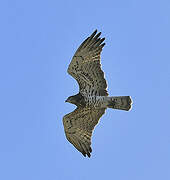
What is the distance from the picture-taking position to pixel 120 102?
43.5ft

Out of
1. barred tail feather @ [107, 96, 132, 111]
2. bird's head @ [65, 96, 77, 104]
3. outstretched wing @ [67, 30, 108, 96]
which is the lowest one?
barred tail feather @ [107, 96, 132, 111]

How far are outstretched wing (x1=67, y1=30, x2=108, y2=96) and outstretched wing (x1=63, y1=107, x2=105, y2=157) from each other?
802 mm

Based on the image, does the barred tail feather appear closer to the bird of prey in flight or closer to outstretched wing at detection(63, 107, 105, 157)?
the bird of prey in flight

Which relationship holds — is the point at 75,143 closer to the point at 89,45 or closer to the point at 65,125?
the point at 65,125

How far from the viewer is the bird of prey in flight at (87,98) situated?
44.2ft

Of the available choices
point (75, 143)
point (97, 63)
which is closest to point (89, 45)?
point (97, 63)

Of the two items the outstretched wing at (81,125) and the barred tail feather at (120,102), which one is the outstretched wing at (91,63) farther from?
the outstretched wing at (81,125)

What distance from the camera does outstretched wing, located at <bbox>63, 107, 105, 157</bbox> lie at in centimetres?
1399

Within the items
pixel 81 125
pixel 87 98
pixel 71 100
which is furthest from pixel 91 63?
pixel 81 125

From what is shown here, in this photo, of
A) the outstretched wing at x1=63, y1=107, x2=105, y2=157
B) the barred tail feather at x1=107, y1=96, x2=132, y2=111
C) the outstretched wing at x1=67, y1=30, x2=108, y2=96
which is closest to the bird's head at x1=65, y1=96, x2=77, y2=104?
the outstretched wing at x1=63, y1=107, x2=105, y2=157

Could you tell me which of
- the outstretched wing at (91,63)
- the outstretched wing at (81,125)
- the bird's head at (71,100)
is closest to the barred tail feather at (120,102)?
the outstretched wing at (91,63)

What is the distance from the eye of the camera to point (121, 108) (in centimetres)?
1325

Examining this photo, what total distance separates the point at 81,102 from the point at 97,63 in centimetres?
144

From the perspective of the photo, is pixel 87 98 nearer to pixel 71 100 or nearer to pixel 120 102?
pixel 71 100
